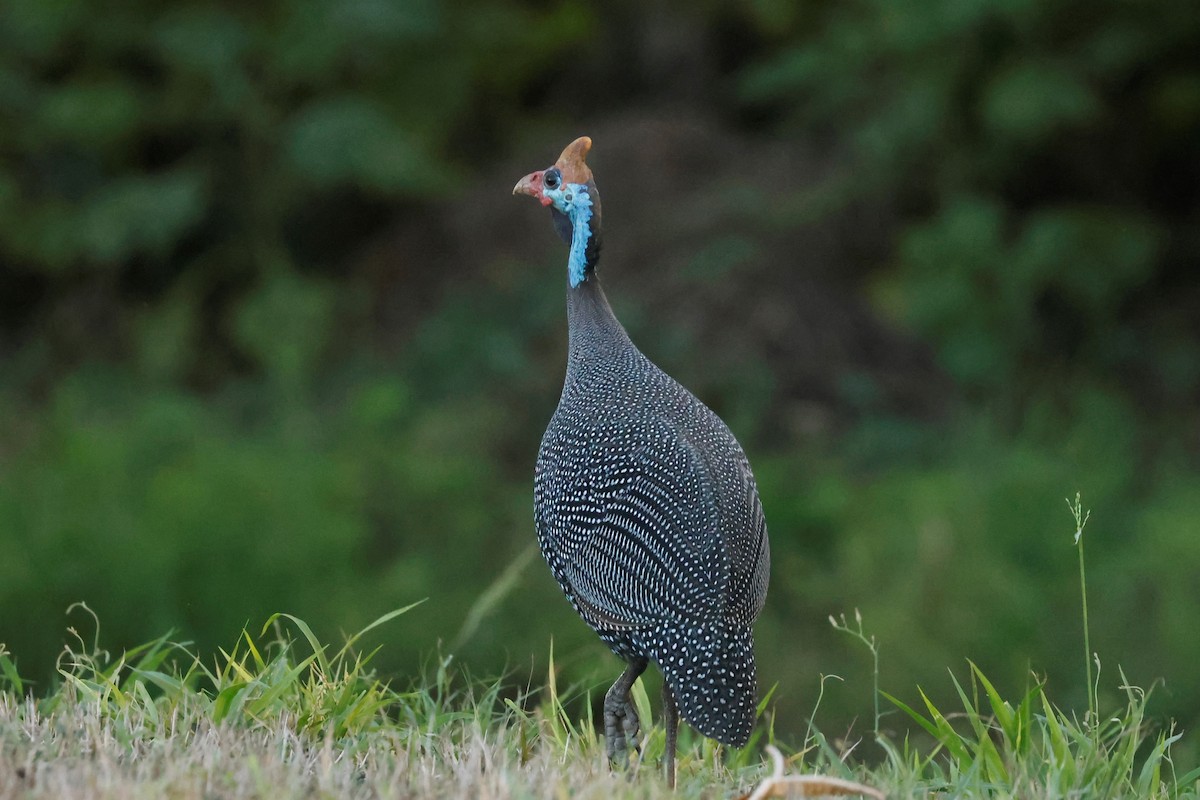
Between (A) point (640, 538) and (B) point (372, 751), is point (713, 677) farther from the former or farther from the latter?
(B) point (372, 751)

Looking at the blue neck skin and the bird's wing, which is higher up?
the blue neck skin

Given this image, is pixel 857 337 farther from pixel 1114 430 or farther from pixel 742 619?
pixel 742 619

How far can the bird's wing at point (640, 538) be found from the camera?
3395mm

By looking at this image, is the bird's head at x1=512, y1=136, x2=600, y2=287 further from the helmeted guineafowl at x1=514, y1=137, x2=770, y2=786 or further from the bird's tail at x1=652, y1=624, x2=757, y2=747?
the bird's tail at x1=652, y1=624, x2=757, y2=747

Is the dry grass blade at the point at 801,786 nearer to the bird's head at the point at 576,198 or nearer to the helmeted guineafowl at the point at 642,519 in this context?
the helmeted guineafowl at the point at 642,519

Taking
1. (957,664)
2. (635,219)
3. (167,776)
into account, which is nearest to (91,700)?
(167,776)

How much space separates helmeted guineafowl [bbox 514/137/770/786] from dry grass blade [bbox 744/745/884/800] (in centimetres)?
47

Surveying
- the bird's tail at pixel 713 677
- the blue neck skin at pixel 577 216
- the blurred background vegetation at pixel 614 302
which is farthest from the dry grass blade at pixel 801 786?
the blurred background vegetation at pixel 614 302

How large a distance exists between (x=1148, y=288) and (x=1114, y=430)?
1140 millimetres

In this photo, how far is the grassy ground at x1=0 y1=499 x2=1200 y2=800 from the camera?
8.80 ft

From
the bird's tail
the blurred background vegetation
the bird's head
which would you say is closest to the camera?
the bird's tail

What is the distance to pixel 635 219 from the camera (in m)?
10.1

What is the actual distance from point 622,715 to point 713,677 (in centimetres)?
42

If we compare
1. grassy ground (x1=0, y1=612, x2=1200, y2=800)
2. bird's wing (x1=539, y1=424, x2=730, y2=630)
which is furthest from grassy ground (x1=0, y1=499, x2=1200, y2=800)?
bird's wing (x1=539, y1=424, x2=730, y2=630)
